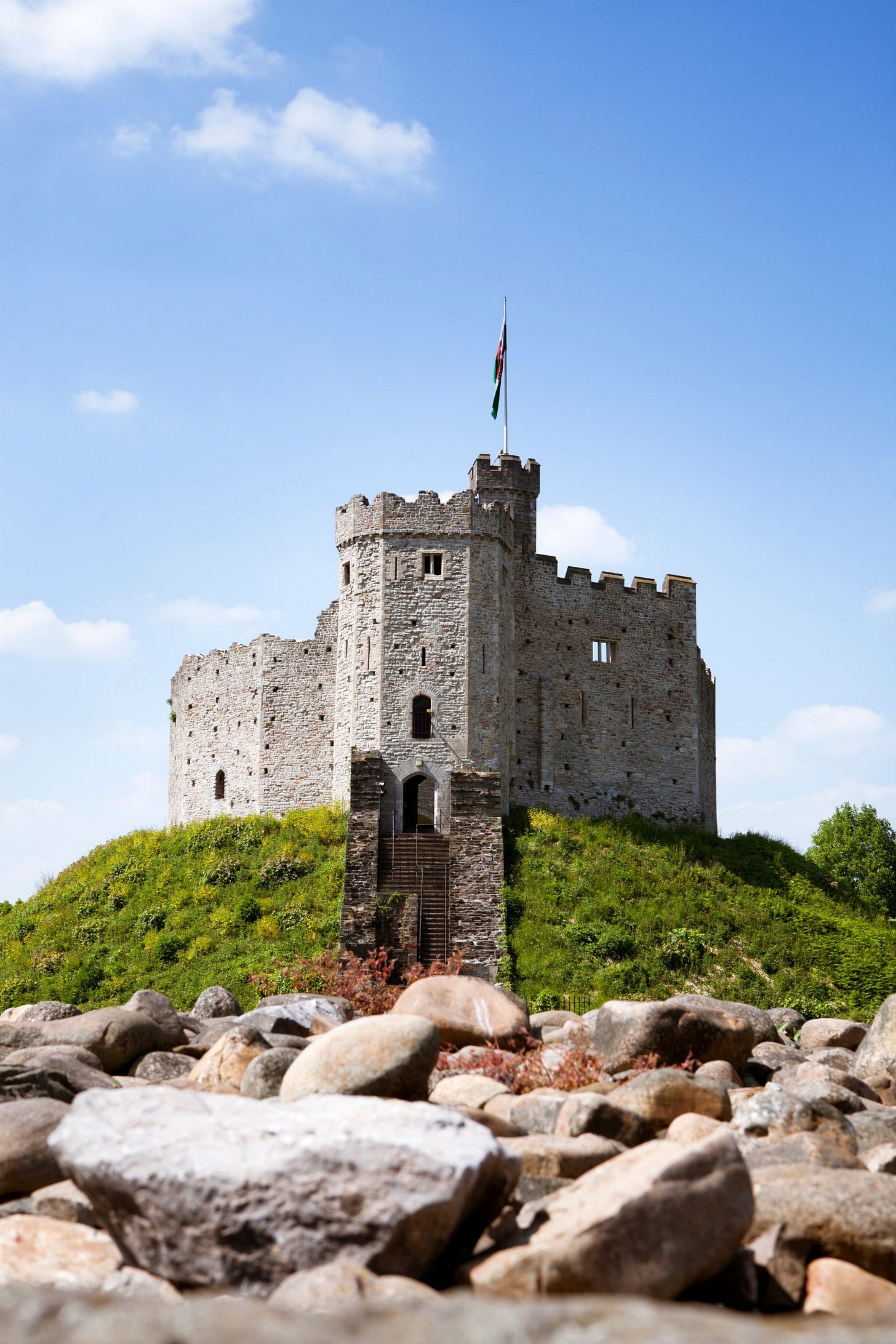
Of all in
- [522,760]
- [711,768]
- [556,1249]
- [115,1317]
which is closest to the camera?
[115,1317]

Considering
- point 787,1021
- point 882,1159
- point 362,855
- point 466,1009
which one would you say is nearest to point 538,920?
point 362,855

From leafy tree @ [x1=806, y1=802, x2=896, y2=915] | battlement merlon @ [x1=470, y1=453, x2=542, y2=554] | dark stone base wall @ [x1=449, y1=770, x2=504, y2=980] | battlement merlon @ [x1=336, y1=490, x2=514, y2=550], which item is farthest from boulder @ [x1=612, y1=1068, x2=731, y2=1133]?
leafy tree @ [x1=806, y1=802, x2=896, y2=915]

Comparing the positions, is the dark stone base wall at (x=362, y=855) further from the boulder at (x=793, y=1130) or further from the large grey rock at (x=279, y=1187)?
the large grey rock at (x=279, y=1187)

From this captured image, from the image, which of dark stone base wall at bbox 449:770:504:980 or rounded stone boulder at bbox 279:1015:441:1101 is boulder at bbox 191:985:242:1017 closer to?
dark stone base wall at bbox 449:770:504:980

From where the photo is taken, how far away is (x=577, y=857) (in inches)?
1395

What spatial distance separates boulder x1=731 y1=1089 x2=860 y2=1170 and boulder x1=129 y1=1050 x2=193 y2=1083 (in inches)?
261

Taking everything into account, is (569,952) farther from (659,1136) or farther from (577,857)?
(659,1136)

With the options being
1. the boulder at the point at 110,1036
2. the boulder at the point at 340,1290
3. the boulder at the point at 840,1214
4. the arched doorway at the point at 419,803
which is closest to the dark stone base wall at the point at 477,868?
the arched doorway at the point at 419,803

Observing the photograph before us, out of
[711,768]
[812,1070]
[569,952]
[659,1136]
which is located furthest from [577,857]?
[659,1136]

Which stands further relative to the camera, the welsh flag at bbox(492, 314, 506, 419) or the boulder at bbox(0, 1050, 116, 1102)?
the welsh flag at bbox(492, 314, 506, 419)

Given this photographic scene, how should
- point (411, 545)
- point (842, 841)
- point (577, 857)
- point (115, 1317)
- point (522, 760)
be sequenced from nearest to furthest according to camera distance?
point (115, 1317)
point (577, 857)
point (411, 545)
point (522, 760)
point (842, 841)

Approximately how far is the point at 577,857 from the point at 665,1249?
28.7 metres

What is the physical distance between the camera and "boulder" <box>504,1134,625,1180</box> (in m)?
9.06

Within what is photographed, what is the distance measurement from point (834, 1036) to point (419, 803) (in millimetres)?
18984
